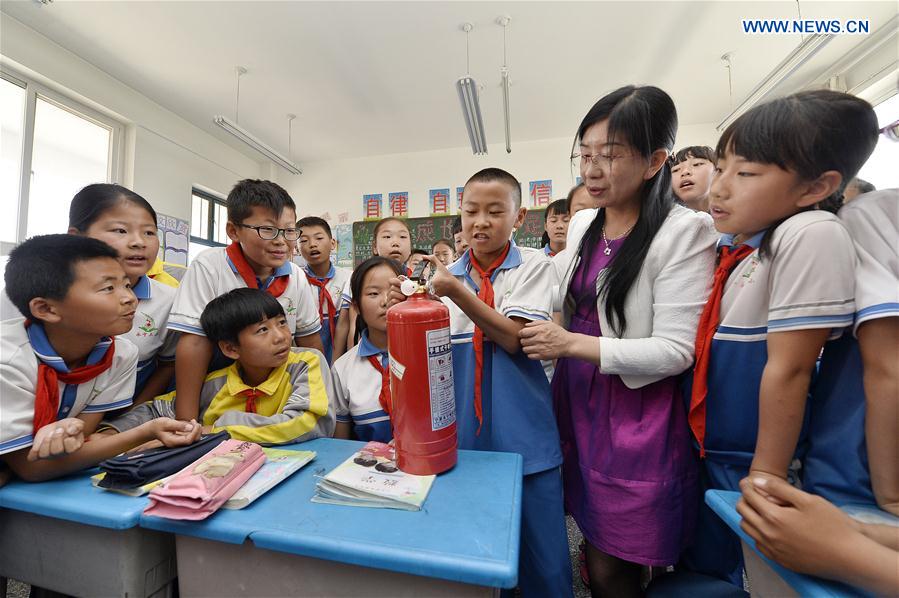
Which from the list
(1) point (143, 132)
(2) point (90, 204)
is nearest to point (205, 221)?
(1) point (143, 132)

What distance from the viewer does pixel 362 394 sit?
134 centimetres

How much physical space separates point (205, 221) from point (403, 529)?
591 centimetres

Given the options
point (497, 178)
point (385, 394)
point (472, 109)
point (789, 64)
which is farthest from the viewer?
point (472, 109)

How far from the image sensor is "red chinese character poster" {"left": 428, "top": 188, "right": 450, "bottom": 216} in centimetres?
550

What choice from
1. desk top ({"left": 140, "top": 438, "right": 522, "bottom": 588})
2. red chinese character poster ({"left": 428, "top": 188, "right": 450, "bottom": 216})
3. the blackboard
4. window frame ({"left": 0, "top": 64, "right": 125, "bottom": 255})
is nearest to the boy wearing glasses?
desk top ({"left": 140, "top": 438, "right": 522, "bottom": 588})

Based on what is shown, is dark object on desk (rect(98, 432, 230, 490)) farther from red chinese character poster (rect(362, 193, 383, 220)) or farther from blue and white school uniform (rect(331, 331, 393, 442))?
red chinese character poster (rect(362, 193, 383, 220))

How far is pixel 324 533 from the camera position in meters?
0.63

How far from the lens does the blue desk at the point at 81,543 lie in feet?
2.35

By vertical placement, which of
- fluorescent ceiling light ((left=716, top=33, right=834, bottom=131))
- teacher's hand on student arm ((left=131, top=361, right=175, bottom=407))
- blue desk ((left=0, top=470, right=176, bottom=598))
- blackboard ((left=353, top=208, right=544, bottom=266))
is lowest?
blue desk ((left=0, top=470, right=176, bottom=598))

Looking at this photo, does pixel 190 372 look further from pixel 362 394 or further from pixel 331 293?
pixel 331 293

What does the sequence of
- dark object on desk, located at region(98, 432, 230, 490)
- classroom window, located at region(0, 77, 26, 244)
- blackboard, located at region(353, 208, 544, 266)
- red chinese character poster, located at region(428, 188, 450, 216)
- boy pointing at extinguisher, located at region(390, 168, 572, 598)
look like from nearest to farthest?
1. dark object on desk, located at region(98, 432, 230, 490)
2. boy pointing at extinguisher, located at region(390, 168, 572, 598)
3. classroom window, located at region(0, 77, 26, 244)
4. blackboard, located at region(353, 208, 544, 266)
5. red chinese character poster, located at region(428, 188, 450, 216)

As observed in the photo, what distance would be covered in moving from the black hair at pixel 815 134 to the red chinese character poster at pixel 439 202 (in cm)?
487

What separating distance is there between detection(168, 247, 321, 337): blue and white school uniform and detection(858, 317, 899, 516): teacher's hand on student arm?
1.59 metres

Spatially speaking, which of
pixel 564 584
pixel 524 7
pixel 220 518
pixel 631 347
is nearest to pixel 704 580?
pixel 564 584
